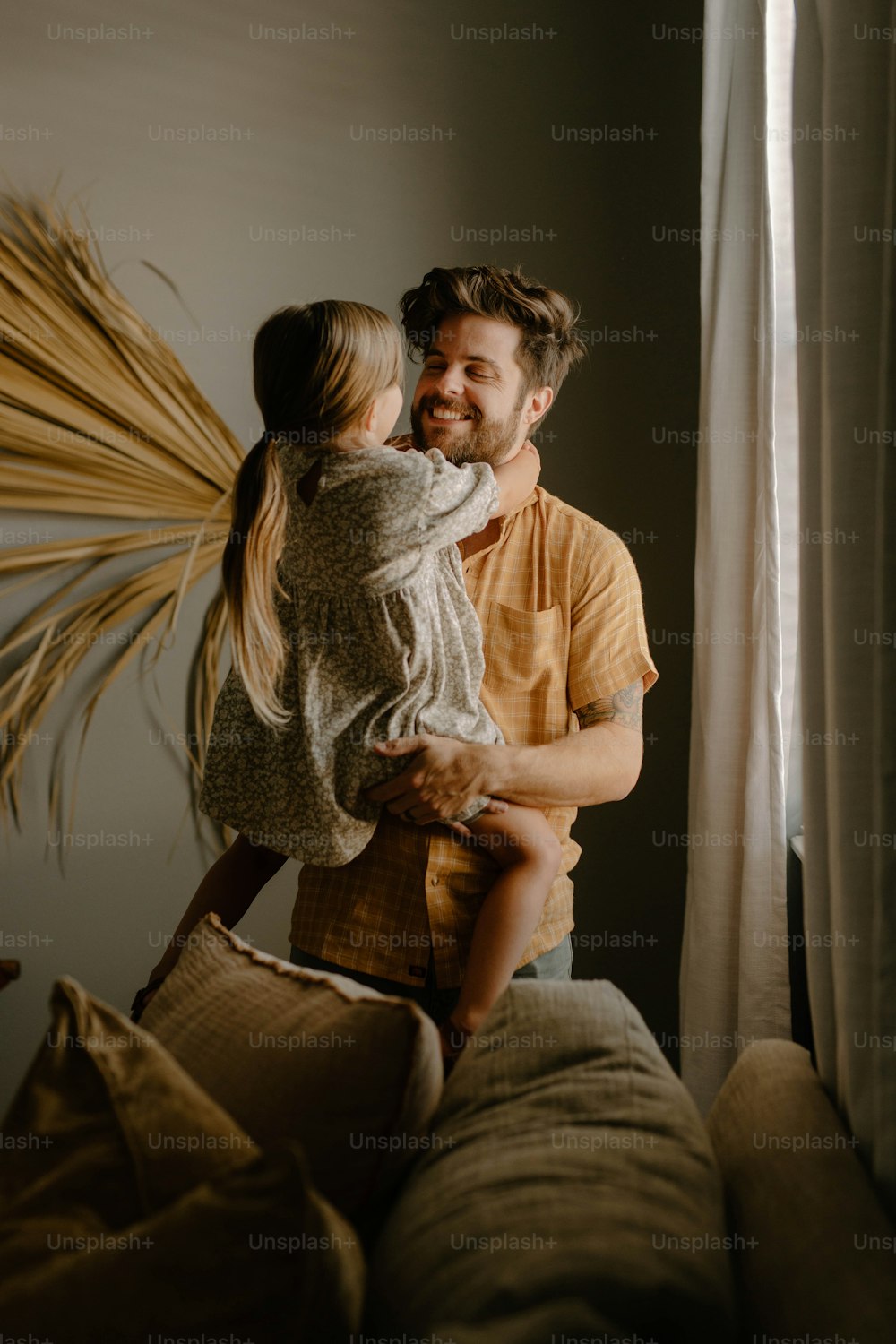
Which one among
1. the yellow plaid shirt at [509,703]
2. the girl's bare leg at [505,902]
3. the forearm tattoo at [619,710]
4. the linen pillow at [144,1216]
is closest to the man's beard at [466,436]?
the yellow plaid shirt at [509,703]

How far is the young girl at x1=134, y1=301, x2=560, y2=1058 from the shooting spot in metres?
1.38

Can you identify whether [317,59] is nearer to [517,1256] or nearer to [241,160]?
[241,160]

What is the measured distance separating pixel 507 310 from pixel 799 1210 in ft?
4.29

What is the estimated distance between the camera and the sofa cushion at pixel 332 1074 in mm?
914

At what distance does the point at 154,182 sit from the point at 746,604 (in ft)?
5.30

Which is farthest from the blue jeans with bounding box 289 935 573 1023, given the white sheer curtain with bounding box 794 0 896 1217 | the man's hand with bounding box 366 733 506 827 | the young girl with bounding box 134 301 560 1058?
the white sheer curtain with bounding box 794 0 896 1217

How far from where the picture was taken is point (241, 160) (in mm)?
2391

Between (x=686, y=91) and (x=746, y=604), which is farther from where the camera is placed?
(x=686, y=91)

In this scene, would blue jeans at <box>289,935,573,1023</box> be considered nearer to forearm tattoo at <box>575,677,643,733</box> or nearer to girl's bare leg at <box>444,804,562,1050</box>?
girl's bare leg at <box>444,804,562,1050</box>

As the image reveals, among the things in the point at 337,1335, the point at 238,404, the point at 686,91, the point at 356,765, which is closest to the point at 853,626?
the point at 356,765

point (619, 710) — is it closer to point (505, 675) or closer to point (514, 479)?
point (505, 675)

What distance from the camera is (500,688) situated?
1599mm

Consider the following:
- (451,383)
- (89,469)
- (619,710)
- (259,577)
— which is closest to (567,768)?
(619,710)

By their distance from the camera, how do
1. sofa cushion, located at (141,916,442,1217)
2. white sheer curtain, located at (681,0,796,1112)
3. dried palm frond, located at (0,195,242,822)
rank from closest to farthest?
sofa cushion, located at (141,916,442,1217) → white sheer curtain, located at (681,0,796,1112) → dried palm frond, located at (0,195,242,822)
